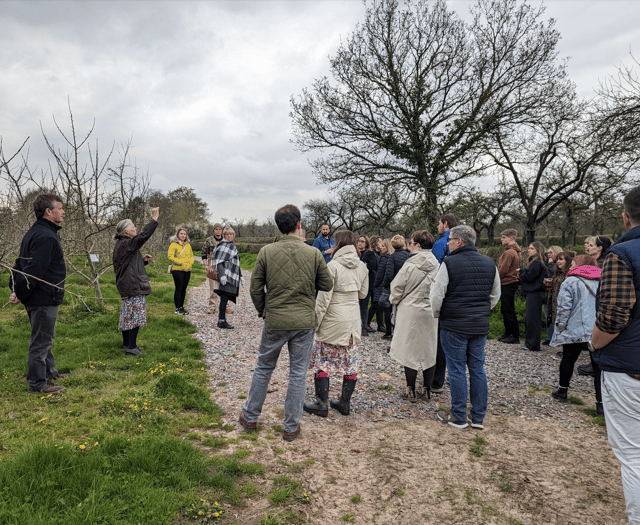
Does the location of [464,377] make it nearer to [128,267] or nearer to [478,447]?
[478,447]

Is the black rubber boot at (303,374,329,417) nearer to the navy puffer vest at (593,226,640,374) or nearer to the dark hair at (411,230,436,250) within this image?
the dark hair at (411,230,436,250)

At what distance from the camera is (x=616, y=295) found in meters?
2.54

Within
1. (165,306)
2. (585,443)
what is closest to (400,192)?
(165,306)

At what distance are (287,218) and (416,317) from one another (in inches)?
91.1

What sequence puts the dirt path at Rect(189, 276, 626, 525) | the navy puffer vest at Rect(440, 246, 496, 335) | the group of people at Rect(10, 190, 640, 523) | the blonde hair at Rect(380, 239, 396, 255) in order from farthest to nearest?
the blonde hair at Rect(380, 239, 396, 255) → the navy puffer vest at Rect(440, 246, 496, 335) → the dirt path at Rect(189, 276, 626, 525) → the group of people at Rect(10, 190, 640, 523)

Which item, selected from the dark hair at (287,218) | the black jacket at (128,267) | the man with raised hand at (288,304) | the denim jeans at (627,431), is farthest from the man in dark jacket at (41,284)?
the denim jeans at (627,431)

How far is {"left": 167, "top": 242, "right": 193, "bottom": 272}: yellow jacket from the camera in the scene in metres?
8.59

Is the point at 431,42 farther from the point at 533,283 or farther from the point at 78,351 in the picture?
the point at 78,351

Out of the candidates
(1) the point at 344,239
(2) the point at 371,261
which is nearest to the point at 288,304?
(1) the point at 344,239

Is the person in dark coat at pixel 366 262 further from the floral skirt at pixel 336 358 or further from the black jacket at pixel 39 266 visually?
the black jacket at pixel 39 266

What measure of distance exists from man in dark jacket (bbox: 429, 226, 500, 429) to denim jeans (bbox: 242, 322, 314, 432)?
5.44ft

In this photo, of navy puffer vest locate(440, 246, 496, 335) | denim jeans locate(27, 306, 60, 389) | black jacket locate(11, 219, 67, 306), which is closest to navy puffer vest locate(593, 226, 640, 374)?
navy puffer vest locate(440, 246, 496, 335)

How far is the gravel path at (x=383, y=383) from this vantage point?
4.70 meters

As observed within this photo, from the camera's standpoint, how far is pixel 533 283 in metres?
7.91
